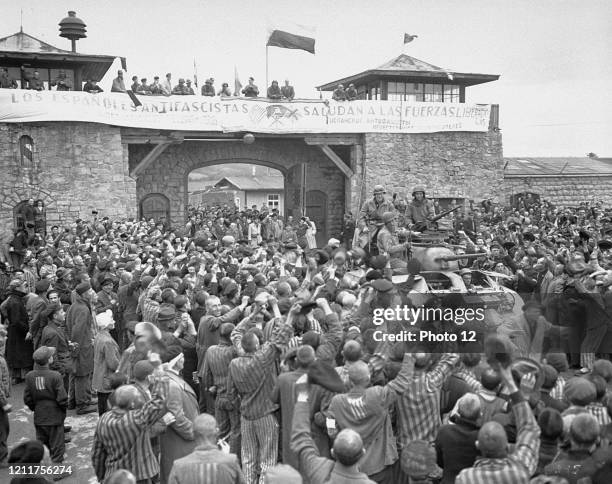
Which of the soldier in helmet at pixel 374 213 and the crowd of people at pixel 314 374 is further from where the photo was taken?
the soldier in helmet at pixel 374 213

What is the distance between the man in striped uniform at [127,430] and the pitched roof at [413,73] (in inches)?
868

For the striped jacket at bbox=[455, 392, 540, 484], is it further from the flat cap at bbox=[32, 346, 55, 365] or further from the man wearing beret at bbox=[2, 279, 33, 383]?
the man wearing beret at bbox=[2, 279, 33, 383]

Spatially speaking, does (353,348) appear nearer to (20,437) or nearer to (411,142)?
(20,437)

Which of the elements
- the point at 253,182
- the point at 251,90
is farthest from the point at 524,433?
the point at 253,182

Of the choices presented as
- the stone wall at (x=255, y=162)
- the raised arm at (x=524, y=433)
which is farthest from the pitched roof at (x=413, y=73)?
the raised arm at (x=524, y=433)

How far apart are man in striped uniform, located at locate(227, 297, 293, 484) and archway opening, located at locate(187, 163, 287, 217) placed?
113 feet

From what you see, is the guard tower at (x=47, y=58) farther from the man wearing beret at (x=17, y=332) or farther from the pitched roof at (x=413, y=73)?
the man wearing beret at (x=17, y=332)

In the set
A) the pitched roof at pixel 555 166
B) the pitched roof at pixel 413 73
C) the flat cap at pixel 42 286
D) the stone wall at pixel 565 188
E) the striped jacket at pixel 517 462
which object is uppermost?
the pitched roof at pixel 413 73

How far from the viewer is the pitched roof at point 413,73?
2630cm

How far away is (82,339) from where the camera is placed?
10.0 meters

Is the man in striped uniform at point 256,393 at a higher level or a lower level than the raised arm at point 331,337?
lower

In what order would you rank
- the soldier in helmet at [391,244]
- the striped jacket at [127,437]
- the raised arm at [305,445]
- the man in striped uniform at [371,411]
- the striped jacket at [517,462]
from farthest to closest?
the soldier in helmet at [391,244] → the striped jacket at [127,437] → the man in striped uniform at [371,411] → the raised arm at [305,445] → the striped jacket at [517,462]

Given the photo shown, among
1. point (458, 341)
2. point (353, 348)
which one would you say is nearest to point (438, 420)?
point (353, 348)

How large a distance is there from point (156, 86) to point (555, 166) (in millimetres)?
20517
